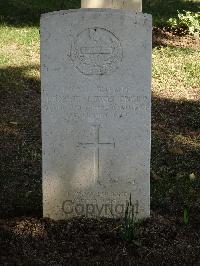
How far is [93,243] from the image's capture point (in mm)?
4344

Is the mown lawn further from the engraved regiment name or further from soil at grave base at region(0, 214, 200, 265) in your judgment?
the engraved regiment name

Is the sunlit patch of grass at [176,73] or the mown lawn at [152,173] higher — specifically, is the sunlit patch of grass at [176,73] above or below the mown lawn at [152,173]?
above

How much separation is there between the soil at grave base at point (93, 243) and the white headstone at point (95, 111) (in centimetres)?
15

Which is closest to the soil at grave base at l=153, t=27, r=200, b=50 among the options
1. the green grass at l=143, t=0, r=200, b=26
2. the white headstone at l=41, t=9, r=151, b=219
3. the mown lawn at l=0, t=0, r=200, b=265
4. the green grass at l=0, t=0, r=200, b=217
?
the mown lawn at l=0, t=0, r=200, b=265

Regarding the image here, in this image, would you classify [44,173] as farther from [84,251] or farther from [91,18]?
[91,18]

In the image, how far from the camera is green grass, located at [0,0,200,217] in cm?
527

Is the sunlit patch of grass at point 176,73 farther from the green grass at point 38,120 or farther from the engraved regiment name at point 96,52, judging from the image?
the engraved regiment name at point 96,52

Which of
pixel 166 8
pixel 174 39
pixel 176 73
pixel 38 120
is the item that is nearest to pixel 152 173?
pixel 38 120

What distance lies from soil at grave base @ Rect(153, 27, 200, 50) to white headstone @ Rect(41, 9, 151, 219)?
564cm

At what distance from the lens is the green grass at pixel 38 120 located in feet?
17.3

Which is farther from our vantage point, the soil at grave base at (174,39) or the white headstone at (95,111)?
the soil at grave base at (174,39)

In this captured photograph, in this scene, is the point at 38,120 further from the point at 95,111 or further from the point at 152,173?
the point at 95,111

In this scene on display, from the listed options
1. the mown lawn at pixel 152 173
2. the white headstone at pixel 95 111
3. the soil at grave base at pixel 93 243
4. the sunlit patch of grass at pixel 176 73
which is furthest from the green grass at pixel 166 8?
the soil at grave base at pixel 93 243

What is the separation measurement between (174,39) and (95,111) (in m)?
6.06
